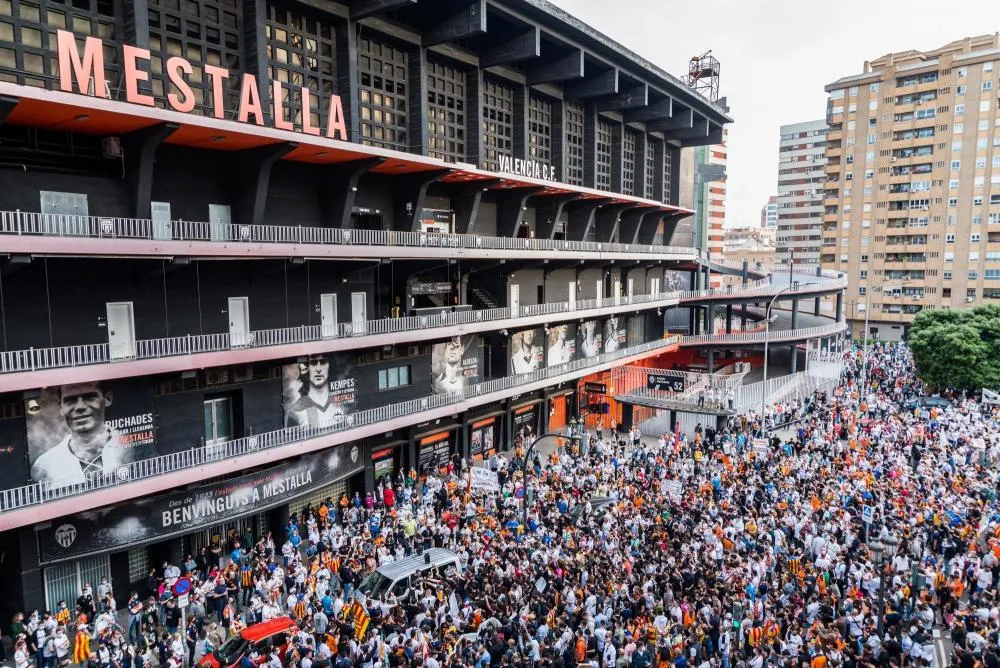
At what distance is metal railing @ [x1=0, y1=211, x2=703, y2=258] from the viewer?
1814 centimetres

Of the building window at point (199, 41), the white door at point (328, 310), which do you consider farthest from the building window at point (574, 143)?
the building window at point (199, 41)

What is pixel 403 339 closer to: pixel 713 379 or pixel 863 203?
pixel 713 379

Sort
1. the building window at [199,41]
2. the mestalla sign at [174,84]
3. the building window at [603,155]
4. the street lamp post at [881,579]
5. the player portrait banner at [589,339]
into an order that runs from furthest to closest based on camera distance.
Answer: the building window at [603,155]
the player portrait banner at [589,339]
the building window at [199,41]
the mestalla sign at [174,84]
the street lamp post at [881,579]

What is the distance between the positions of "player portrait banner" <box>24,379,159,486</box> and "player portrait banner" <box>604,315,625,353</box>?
33.6 m

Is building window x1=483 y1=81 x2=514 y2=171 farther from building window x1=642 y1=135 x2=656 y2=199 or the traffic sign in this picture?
the traffic sign

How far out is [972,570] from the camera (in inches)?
760

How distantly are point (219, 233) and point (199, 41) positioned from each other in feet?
21.9

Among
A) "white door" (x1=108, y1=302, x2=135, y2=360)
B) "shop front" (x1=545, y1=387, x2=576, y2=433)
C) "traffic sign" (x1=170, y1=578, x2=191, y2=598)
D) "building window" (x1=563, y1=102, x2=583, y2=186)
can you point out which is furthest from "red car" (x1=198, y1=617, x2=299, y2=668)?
"building window" (x1=563, y1=102, x2=583, y2=186)

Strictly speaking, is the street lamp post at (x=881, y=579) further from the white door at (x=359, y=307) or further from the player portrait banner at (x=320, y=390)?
the white door at (x=359, y=307)

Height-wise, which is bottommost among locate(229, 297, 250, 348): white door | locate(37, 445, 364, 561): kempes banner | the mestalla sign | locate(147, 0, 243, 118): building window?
Answer: locate(37, 445, 364, 561): kempes banner

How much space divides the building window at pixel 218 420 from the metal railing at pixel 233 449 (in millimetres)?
1334

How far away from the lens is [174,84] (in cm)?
2047

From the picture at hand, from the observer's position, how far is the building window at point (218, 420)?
2359cm

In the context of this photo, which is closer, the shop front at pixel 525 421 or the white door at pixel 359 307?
the white door at pixel 359 307
